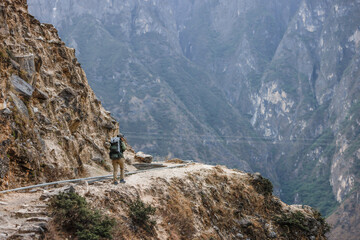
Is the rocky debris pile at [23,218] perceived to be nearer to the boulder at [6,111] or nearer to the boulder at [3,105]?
the boulder at [6,111]

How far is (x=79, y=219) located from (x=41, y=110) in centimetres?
870

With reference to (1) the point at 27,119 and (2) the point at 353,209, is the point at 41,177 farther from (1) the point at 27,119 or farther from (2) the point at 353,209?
(2) the point at 353,209

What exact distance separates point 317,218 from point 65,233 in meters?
18.3

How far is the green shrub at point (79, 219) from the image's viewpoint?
9336 millimetres

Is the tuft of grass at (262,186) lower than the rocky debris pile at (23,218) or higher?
higher

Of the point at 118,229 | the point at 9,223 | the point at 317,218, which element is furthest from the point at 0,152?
the point at 317,218

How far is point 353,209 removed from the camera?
5413 inches

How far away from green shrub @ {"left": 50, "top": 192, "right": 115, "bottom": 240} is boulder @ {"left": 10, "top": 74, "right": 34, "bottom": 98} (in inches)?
257

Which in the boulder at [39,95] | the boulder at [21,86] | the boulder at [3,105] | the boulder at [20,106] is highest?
the boulder at [39,95]

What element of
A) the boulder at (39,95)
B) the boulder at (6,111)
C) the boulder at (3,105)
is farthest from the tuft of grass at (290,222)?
the boulder at (3,105)

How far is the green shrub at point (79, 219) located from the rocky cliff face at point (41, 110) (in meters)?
2.96

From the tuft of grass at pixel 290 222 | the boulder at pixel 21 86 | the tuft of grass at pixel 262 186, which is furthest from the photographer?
the tuft of grass at pixel 262 186

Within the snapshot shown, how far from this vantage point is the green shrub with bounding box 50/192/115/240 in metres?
Result: 9.34

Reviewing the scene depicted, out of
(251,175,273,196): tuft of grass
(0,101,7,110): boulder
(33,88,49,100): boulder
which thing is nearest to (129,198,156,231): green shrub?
(0,101,7,110): boulder
